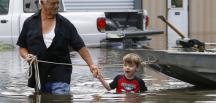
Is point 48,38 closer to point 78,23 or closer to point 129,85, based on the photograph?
point 129,85

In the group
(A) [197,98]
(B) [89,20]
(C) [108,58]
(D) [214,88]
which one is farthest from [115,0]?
(A) [197,98]

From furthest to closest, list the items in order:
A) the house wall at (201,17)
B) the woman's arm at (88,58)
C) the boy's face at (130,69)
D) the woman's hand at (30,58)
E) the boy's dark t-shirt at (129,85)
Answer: the house wall at (201,17), the boy's dark t-shirt at (129,85), the boy's face at (130,69), the woman's arm at (88,58), the woman's hand at (30,58)

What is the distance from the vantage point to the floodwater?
779cm

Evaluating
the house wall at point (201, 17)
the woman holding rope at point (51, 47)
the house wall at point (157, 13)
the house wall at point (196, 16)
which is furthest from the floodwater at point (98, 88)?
the house wall at point (201, 17)

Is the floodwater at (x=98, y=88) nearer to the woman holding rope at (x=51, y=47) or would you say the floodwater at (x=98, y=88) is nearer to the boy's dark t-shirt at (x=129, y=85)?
the boy's dark t-shirt at (x=129, y=85)

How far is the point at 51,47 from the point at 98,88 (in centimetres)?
255

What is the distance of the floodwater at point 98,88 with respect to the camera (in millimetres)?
7793

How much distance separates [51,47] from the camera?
756 cm

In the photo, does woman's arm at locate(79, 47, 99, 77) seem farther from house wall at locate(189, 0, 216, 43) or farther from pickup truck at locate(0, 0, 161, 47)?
house wall at locate(189, 0, 216, 43)

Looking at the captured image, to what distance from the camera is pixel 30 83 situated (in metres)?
7.82

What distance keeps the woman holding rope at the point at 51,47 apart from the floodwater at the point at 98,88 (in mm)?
218

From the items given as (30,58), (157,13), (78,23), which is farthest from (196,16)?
(30,58)

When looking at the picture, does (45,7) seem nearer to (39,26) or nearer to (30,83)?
(39,26)

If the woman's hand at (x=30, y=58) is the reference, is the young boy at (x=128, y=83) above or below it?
below
